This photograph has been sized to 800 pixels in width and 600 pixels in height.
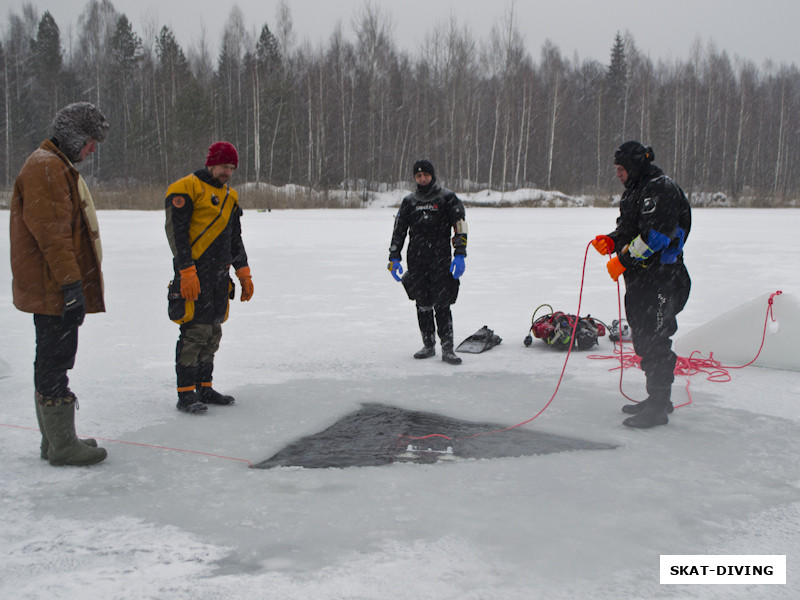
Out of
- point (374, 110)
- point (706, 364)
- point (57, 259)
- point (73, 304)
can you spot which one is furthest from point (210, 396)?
point (374, 110)

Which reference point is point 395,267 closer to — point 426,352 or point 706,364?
point 426,352

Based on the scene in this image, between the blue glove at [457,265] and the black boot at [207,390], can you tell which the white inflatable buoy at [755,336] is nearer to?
the blue glove at [457,265]

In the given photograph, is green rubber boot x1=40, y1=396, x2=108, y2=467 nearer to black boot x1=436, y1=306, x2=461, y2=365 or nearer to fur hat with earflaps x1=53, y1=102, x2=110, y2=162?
fur hat with earflaps x1=53, y1=102, x2=110, y2=162

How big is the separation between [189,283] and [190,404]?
0.73 m

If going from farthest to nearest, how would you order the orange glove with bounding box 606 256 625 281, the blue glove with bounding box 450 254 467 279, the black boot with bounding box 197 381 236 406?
the blue glove with bounding box 450 254 467 279 < the black boot with bounding box 197 381 236 406 < the orange glove with bounding box 606 256 625 281

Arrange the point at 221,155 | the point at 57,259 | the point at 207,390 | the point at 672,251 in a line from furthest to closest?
the point at 207,390, the point at 221,155, the point at 672,251, the point at 57,259

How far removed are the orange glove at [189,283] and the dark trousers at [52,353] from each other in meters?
0.81

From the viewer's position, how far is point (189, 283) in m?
3.73

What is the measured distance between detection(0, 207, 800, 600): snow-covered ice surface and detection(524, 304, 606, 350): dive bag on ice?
14 centimetres

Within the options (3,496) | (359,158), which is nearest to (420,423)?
(3,496)

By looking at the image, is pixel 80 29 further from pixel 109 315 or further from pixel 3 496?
pixel 3 496

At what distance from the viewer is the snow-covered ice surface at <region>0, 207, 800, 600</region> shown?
212 centimetres

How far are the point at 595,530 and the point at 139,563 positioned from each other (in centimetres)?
159

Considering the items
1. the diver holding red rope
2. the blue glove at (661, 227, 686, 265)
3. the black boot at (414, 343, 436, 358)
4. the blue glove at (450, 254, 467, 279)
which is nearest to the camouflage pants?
the black boot at (414, 343, 436, 358)
